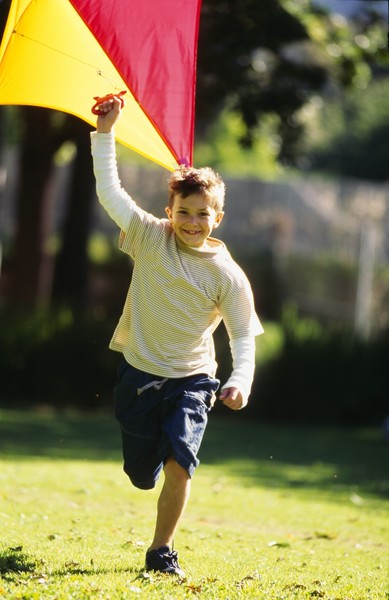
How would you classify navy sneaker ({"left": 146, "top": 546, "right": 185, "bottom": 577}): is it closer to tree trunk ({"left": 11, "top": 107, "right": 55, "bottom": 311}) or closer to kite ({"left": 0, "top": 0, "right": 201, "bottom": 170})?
kite ({"left": 0, "top": 0, "right": 201, "bottom": 170})

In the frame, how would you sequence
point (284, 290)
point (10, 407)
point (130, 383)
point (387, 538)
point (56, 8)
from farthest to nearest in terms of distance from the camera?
point (284, 290) < point (10, 407) < point (387, 538) < point (56, 8) < point (130, 383)

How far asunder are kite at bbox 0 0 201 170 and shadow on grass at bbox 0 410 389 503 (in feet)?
14.3

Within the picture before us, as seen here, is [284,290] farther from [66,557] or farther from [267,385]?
[66,557]

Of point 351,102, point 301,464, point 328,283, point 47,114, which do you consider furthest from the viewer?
point 351,102

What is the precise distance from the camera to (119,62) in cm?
636

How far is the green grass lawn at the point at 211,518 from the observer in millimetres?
5457

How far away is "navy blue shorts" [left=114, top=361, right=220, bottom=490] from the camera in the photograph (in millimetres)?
5555

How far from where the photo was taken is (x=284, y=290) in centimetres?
2388

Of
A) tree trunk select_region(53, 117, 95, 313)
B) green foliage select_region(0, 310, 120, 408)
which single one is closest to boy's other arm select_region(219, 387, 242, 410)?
green foliage select_region(0, 310, 120, 408)

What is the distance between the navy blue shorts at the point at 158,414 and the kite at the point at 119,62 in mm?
1263

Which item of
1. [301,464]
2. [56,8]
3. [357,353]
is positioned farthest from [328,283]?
[56,8]

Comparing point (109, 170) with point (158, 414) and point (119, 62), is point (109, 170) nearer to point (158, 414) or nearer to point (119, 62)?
point (119, 62)

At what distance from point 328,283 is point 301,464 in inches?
382

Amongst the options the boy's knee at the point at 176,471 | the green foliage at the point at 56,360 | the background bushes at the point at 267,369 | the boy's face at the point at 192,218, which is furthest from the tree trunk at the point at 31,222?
the boy's knee at the point at 176,471
